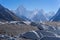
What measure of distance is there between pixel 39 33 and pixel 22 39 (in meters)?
2.75

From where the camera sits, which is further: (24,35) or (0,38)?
(24,35)

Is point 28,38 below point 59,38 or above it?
above

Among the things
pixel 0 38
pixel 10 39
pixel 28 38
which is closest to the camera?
pixel 10 39

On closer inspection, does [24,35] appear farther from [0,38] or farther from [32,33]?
[0,38]

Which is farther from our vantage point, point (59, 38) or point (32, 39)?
point (32, 39)

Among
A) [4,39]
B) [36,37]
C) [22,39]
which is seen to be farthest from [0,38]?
[36,37]

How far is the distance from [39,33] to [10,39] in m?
5.11

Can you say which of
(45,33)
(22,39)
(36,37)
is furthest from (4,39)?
(45,33)

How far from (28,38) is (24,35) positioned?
3.59ft

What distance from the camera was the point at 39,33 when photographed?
24.2 metres

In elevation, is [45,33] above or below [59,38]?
above

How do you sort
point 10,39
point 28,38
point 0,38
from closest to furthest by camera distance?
point 10,39 → point 0,38 → point 28,38

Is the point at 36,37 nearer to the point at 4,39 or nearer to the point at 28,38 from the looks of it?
the point at 28,38

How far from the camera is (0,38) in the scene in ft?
71.1
